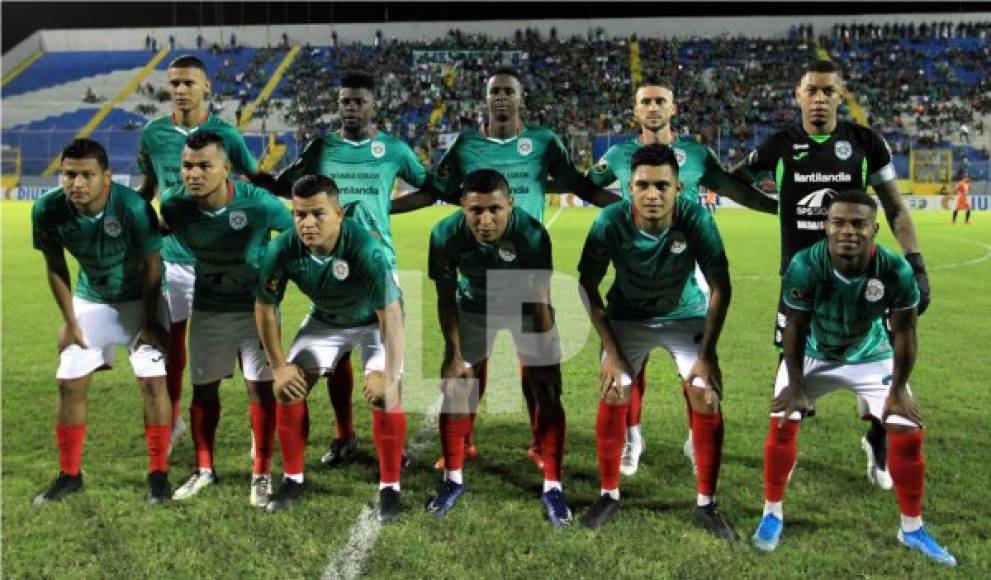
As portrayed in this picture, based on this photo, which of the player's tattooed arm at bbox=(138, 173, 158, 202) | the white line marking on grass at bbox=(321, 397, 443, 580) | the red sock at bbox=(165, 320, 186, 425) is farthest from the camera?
the red sock at bbox=(165, 320, 186, 425)

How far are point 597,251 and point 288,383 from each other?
1.74 meters

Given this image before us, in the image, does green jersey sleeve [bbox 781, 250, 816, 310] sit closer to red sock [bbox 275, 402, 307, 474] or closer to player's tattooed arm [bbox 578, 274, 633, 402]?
player's tattooed arm [bbox 578, 274, 633, 402]

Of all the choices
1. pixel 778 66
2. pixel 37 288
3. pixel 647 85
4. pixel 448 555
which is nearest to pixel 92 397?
pixel 448 555

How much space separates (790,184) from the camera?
461 centimetres

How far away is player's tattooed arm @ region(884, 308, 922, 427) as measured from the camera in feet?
12.1

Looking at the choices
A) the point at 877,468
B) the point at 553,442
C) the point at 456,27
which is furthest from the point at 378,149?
the point at 456,27

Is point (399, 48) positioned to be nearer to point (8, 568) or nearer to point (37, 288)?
point (37, 288)

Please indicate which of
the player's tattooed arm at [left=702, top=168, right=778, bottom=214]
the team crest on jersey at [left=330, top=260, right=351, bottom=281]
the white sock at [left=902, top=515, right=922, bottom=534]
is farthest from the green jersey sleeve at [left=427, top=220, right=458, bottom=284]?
the white sock at [left=902, top=515, right=922, bottom=534]

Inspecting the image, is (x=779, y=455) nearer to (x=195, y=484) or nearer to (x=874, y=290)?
(x=874, y=290)

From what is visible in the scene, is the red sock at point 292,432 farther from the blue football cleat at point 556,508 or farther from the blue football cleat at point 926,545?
the blue football cleat at point 926,545

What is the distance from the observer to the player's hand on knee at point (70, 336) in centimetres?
443

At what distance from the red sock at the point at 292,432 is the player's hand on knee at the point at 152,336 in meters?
0.75

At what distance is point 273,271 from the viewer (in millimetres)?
4203

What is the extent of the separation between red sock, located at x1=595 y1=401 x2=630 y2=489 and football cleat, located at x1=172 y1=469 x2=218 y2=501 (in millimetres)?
2236
